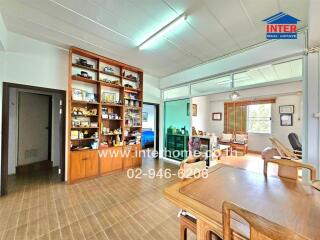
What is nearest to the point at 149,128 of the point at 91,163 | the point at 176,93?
the point at 176,93

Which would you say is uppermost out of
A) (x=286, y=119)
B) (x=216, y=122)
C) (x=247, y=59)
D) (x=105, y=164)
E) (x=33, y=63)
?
(x=247, y=59)

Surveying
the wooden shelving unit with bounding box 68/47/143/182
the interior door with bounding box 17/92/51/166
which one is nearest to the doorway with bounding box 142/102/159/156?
the wooden shelving unit with bounding box 68/47/143/182

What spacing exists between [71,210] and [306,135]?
4.04 meters

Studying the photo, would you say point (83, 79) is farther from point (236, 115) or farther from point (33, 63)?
point (236, 115)

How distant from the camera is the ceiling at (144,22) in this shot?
6.84ft

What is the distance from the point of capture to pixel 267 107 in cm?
659

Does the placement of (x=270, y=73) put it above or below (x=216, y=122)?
above

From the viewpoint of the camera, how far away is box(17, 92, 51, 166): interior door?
13.0ft

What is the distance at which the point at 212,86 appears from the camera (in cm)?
428

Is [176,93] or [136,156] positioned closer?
[136,156]

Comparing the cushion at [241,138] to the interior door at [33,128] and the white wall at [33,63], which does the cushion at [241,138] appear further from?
the interior door at [33,128]

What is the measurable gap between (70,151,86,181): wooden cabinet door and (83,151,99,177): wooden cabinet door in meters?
0.08

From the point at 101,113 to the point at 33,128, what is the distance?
2177 mm

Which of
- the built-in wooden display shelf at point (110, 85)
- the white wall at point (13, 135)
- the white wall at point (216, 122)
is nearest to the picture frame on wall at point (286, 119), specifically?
the white wall at point (216, 122)
